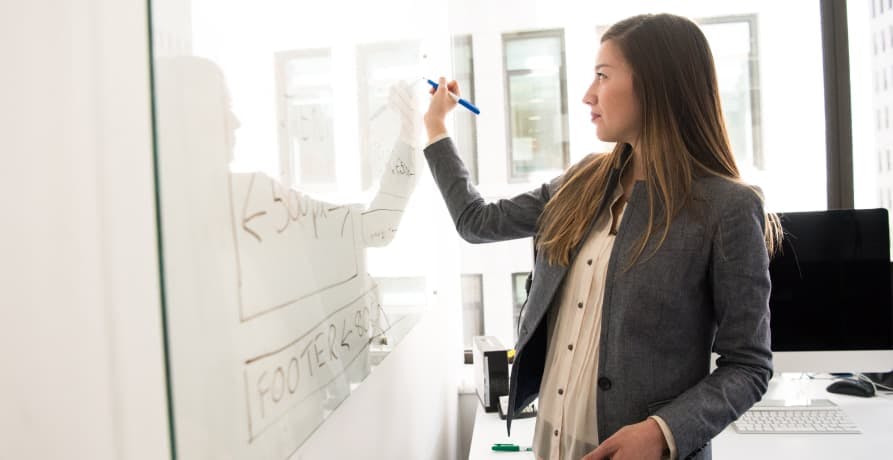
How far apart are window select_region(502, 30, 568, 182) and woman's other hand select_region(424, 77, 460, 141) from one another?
1265mm

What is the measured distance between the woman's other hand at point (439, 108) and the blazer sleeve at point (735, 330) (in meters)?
0.60

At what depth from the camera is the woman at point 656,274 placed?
927mm

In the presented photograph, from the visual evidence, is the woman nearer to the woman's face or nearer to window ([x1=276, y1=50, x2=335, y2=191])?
the woman's face

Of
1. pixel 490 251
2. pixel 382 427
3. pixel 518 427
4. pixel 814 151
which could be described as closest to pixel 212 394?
pixel 382 427

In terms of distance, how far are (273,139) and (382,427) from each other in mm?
706

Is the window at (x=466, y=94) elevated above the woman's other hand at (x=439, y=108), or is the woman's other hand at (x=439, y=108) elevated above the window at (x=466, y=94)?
the window at (x=466, y=94)

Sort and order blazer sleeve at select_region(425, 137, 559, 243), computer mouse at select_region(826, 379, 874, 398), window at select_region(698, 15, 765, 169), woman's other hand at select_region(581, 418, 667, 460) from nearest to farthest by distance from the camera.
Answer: woman's other hand at select_region(581, 418, 667, 460) → blazer sleeve at select_region(425, 137, 559, 243) → computer mouse at select_region(826, 379, 874, 398) → window at select_region(698, 15, 765, 169)

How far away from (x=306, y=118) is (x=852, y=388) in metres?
2.04

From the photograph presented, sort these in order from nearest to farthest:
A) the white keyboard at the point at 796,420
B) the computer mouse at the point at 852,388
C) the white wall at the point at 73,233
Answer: the white wall at the point at 73,233
the white keyboard at the point at 796,420
the computer mouse at the point at 852,388

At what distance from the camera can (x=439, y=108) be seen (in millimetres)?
1284

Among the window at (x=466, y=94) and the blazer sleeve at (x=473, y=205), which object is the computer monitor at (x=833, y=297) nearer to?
the blazer sleeve at (x=473, y=205)

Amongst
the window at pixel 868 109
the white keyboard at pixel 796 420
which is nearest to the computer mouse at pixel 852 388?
the white keyboard at pixel 796 420

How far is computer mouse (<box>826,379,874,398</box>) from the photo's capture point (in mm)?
1862

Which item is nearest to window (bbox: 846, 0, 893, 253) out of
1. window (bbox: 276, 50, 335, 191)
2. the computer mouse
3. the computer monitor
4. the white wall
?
the computer mouse
